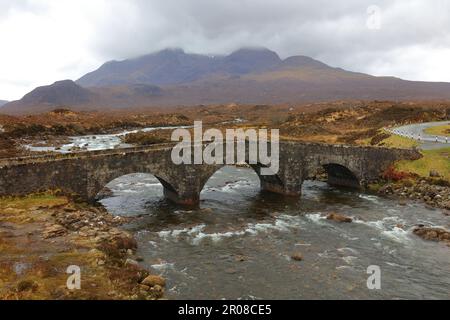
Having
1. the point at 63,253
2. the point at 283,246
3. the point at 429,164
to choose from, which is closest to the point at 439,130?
the point at 429,164

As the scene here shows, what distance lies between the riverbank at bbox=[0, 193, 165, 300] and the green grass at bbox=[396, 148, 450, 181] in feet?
109

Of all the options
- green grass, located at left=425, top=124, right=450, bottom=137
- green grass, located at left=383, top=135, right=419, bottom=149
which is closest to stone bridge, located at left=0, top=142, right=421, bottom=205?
green grass, located at left=383, top=135, right=419, bottom=149

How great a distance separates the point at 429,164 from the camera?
48.0 m

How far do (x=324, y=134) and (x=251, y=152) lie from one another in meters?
46.0

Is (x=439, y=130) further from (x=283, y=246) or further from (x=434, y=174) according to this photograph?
(x=283, y=246)

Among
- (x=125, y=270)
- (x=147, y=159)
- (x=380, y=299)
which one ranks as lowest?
(x=380, y=299)

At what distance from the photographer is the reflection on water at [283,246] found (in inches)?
914

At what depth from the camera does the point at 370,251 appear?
28.7m

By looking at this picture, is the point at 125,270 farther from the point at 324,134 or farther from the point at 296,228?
the point at 324,134

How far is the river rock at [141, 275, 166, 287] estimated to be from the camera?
21.9 m

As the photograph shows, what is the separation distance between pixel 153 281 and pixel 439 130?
60376mm

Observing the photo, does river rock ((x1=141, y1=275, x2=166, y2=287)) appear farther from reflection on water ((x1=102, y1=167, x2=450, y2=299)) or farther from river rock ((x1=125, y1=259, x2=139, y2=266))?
river rock ((x1=125, y1=259, x2=139, y2=266))

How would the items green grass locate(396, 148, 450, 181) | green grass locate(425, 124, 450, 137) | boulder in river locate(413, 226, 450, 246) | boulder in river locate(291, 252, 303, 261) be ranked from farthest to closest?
green grass locate(425, 124, 450, 137)
green grass locate(396, 148, 450, 181)
boulder in river locate(413, 226, 450, 246)
boulder in river locate(291, 252, 303, 261)
